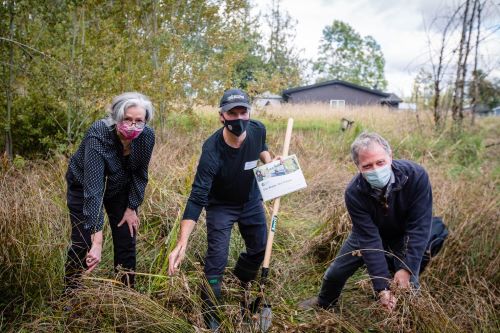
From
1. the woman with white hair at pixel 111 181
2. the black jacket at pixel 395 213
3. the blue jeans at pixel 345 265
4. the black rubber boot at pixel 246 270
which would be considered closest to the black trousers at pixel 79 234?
the woman with white hair at pixel 111 181

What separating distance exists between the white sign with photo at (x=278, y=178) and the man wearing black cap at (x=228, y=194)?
0.08 metres

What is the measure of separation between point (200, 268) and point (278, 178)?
3.28ft

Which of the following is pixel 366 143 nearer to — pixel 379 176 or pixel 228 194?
pixel 379 176

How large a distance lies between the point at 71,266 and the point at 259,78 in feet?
21.9

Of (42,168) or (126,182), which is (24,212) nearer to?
(126,182)

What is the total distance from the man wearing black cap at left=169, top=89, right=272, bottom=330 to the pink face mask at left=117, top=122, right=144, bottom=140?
0.48 meters

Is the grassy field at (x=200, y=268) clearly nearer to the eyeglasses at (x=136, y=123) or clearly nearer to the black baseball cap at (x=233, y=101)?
the eyeglasses at (x=136, y=123)

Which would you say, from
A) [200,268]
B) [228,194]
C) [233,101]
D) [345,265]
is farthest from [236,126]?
[345,265]

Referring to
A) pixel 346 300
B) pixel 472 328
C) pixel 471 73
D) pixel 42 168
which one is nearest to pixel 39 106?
pixel 42 168

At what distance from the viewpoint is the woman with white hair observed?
320 cm

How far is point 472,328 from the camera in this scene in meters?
2.93

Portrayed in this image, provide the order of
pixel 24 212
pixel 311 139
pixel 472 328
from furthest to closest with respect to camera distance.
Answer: pixel 311 139, pixel 24 212, pixel 472 328

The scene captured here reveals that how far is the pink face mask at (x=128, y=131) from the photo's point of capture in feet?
10.8

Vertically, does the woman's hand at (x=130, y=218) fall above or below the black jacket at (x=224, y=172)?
below
